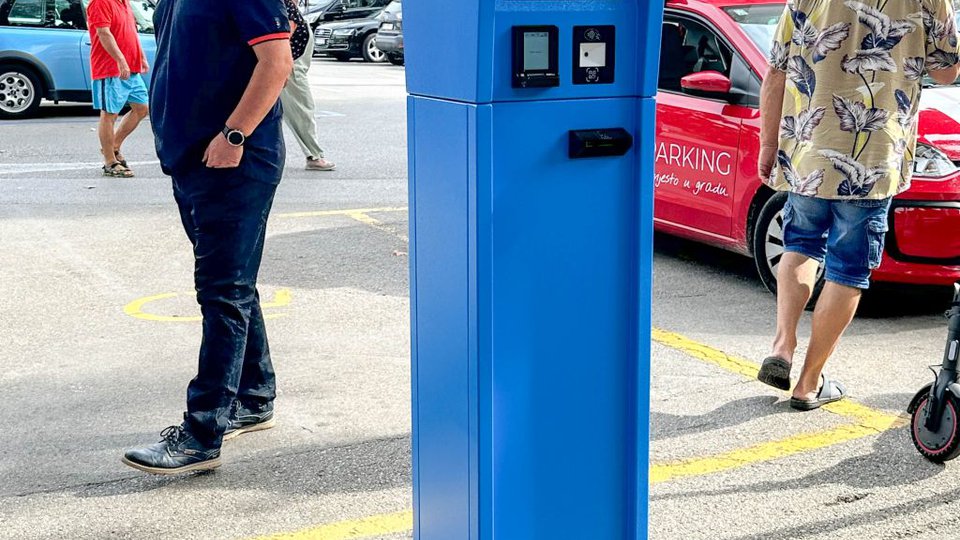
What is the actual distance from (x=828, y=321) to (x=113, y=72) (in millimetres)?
7755

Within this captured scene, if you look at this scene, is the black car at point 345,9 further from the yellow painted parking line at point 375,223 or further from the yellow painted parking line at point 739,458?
the yellow painted parking line at point 739,458

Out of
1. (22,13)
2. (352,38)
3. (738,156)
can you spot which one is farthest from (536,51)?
(352,38)

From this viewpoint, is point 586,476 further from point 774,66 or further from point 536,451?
point 774,66

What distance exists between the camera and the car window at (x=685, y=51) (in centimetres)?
720

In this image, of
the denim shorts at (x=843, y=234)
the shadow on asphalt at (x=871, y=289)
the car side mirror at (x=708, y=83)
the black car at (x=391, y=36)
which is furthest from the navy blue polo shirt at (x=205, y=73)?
the black car at (x=391, y=36)

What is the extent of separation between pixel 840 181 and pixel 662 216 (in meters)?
2.88

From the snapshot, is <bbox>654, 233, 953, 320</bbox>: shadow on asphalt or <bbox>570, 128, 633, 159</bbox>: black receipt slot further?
<bbox>654, 233, 953, 320</bbox>: shadow on asphalt

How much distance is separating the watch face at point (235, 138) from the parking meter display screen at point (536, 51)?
1532mm

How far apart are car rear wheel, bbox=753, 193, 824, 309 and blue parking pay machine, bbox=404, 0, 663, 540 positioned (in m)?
3.61

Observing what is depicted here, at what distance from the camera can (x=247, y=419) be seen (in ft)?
15.1

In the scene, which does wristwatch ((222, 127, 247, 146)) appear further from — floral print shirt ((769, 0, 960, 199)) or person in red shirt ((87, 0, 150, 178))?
person in red shirt ((87, 0, 150, 178))

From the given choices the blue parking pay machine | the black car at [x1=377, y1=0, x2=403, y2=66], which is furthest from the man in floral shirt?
the black car at [x1=377, y1=0, x2=403, y2=66]

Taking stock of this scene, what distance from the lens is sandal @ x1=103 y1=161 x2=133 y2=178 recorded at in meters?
10.6

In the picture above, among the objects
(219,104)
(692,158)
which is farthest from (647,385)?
(692,158)
